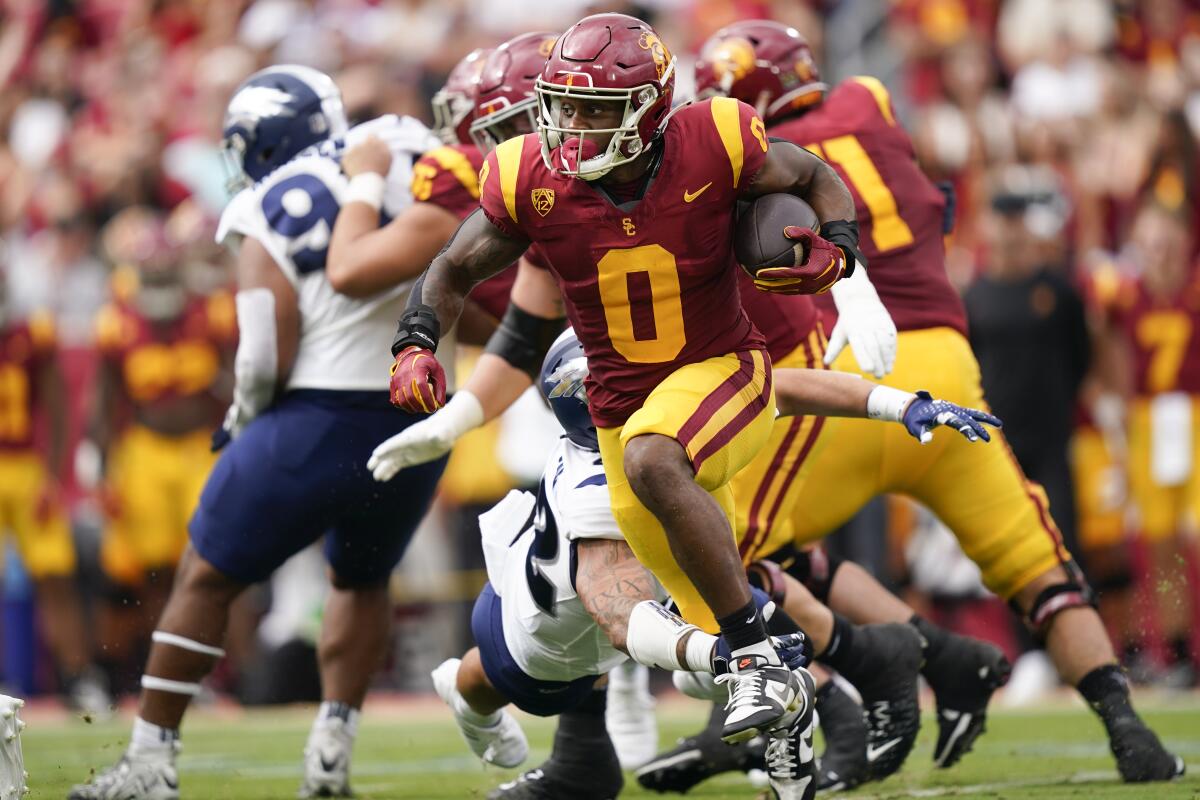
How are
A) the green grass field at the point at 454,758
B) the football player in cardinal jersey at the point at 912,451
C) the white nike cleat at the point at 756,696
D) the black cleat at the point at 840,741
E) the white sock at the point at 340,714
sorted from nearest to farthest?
1. the white nike cleat at the point at 756,696
2. the black cleat at the point at 840,741
3. the green grass field at the point at 454,758
4. the football player in cardinal jersey at the point at 912,451
5. the white sock at the point at 340,714

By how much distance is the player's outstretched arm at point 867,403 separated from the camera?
14.1 feet

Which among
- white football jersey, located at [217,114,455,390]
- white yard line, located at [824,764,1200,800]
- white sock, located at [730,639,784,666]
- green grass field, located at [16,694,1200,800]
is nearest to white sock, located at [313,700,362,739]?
green grass field, located at [16,694,1200,800]

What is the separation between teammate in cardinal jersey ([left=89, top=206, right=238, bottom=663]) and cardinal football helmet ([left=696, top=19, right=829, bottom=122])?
4810 millimetres

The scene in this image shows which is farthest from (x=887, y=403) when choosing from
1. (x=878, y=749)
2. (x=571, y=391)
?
(x=878, y=749)

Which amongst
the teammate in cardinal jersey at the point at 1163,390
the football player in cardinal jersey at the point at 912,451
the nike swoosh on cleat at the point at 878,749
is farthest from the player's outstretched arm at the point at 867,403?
the teammate in cardinal jersey at the point at 1163,390

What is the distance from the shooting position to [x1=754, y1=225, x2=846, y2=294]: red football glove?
4094 millimetres

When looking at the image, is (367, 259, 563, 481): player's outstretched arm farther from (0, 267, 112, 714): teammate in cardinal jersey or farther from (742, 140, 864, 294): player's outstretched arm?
(0, 267, 112, 714): teammate in cardinal jersey

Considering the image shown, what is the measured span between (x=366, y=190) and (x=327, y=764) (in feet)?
5.63

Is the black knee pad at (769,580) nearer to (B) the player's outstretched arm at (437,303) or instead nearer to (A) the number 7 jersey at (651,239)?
(A) the number 7 jersey at (651,239)

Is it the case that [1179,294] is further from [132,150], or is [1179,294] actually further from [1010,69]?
[132,150]

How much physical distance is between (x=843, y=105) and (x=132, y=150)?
750 centimetres

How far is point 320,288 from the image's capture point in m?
5.61

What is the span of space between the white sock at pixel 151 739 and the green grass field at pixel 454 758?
70 millimetres

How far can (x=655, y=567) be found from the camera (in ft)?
14.4
